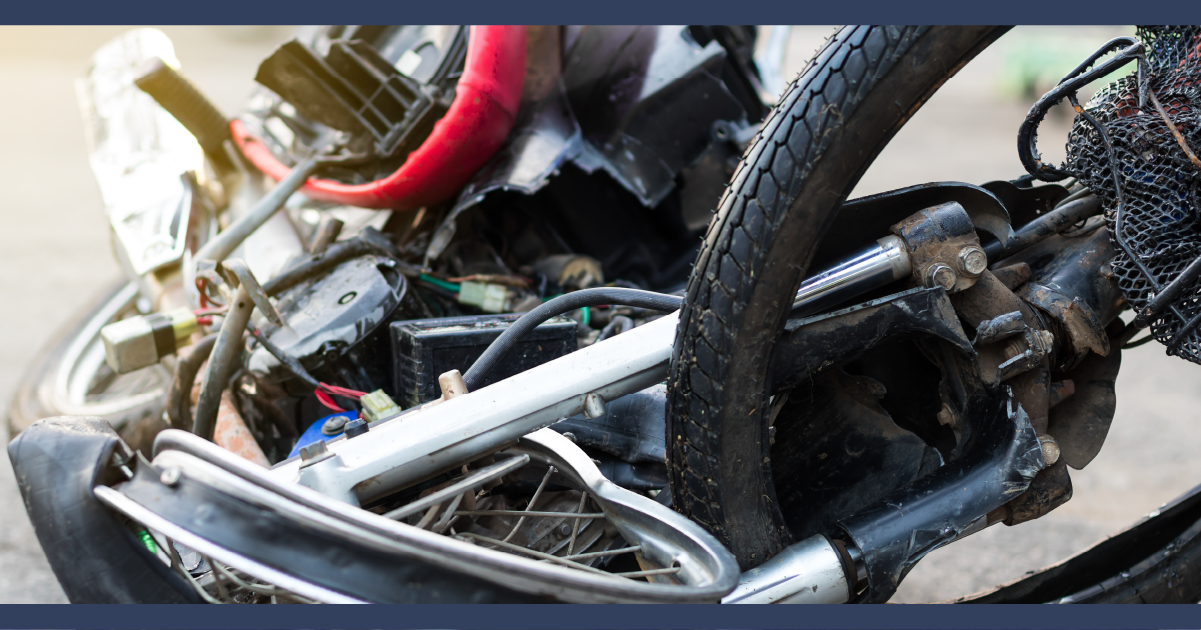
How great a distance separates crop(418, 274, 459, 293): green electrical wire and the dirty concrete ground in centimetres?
138

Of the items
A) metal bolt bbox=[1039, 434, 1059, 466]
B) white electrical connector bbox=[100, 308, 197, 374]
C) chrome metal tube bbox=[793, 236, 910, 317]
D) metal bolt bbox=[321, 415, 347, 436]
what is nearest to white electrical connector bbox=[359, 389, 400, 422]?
metal bolt bbox=[321, 415, 347, 436]

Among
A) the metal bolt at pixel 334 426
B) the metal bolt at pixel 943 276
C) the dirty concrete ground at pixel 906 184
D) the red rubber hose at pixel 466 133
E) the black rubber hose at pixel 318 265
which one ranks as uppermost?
the red rubber hose at pixel 466 133

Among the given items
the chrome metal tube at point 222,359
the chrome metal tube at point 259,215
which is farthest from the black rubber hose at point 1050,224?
the chrome metal tube at point 259,215

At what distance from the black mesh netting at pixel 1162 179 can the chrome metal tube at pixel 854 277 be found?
361mm

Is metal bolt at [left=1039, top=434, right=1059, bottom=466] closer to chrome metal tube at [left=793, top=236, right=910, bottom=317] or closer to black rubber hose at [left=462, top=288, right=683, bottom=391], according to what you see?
chrome metal tube at [left=793, top=236, right=910, bottom=317]

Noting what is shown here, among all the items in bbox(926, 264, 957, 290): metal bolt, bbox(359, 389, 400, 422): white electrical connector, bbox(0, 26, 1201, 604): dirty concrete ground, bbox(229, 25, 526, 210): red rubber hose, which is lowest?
bbox(0, 26, 1201, 604): dirty concrete ground

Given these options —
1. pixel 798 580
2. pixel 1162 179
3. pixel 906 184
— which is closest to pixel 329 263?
pixel 798 580

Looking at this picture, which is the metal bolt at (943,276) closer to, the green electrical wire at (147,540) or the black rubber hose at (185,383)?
the green electrical wire at (147,540)

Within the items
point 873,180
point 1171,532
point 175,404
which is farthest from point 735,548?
point 873,180

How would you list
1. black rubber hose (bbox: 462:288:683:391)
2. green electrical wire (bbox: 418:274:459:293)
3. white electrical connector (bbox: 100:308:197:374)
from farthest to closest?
green electrical wire (bbox: 418:274:459:293), white electrical connector (bbox: 100:308:197:374), black rubber hose (bbox: 462:288:683:391)

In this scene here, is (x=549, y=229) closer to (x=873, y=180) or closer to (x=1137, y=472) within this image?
(x=1137, y=472)

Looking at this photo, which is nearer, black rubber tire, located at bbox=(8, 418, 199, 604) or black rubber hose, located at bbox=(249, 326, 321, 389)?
black rubber tire, located at bbox=(8, 418, 199, 604)

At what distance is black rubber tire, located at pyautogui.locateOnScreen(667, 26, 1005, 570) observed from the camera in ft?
3.47

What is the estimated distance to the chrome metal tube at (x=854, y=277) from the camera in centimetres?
121
